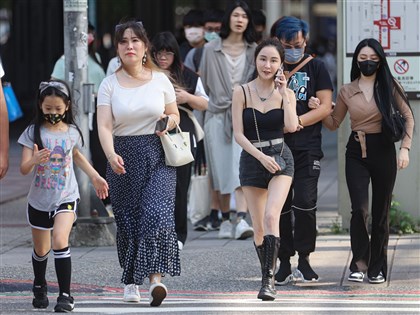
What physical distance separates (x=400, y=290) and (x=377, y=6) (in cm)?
299

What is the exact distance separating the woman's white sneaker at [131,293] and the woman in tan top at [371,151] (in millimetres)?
1556

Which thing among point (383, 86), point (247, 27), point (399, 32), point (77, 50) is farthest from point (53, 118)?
point (399, 32)

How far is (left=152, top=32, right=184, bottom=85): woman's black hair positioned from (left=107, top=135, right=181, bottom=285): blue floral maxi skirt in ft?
6.01

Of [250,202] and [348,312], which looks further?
[250,202]

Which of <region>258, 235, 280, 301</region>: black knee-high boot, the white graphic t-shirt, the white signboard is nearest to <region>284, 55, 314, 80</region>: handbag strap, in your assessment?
<region>258, 235, 280, 301</region>: black knee-high boot

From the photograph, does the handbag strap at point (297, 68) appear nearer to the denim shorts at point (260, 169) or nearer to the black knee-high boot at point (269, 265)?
the denim shorts at point (260, 169)

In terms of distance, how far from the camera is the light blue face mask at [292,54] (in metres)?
8.54

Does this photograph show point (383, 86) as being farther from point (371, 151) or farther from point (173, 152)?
point (173, 152)

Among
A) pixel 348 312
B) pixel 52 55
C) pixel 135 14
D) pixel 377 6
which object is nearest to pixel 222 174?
pixel 377 6

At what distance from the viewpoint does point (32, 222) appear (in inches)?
297

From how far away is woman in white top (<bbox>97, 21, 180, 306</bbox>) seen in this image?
771 cm

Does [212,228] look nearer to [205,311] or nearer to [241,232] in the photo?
[241,232]

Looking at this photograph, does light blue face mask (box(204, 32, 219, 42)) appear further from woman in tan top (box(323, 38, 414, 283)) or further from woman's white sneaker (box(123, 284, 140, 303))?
woman's white sneaker (box(123, 284, 140, 303))

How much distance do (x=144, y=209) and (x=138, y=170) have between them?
26 centimetres
